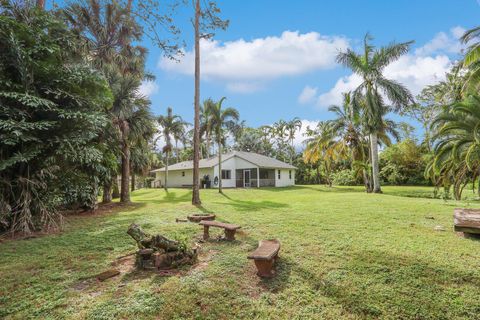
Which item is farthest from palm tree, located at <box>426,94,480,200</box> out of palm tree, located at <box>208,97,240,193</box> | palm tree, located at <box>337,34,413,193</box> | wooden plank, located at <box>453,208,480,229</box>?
palm tree, located at <box>208,97,240,193</box>

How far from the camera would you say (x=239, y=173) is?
94.6ft

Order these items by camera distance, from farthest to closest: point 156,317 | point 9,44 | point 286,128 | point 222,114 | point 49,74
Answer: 1. point 286,128
2. point 222,114
3. point 49,74
4. point 9,44
5. point 156,317

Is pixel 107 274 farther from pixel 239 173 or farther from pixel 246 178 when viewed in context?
pixel 239 173

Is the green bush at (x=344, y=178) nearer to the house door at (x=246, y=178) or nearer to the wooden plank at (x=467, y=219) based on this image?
the house door at (x=246, y=178)

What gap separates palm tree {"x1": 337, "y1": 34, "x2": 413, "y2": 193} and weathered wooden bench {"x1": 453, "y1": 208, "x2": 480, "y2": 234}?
1369cm

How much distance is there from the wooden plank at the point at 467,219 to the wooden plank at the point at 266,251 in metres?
4.37

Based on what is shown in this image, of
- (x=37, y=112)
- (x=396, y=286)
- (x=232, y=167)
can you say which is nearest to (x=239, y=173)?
(x=232, y=167)

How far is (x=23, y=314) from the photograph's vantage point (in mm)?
3002

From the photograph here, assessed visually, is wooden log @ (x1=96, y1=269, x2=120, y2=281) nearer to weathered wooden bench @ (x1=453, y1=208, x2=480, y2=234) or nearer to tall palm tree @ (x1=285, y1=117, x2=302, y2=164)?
weathered wooden bench @ (x1=453, y1=208, x2=480, y2=234)

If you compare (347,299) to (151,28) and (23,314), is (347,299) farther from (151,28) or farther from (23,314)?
(151,28)

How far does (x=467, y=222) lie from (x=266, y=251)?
485 cm

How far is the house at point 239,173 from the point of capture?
27.0 meters

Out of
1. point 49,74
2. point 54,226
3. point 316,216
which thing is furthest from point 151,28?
point 316,216

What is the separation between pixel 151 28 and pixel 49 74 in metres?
3.41
